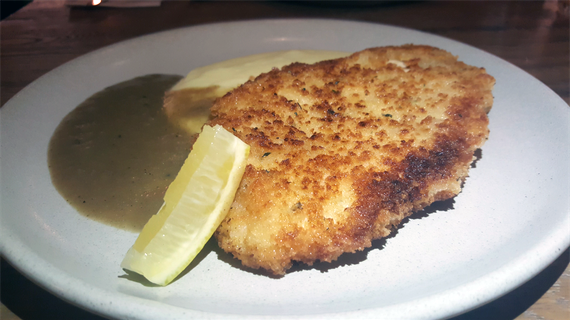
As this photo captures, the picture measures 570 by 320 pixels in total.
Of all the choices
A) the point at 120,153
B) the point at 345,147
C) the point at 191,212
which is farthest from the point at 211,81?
the point at 191,212

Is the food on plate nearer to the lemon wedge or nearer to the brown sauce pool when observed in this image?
the brown sauce pool

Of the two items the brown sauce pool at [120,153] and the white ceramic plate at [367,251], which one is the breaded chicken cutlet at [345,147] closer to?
the white ceramic plate at [367,251]

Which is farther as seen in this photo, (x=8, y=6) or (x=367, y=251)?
(x=8, y=6)

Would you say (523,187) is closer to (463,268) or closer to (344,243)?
(463,268)

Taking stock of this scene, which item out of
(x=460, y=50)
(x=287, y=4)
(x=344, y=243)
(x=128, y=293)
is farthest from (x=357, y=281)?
(x=287, y=4)

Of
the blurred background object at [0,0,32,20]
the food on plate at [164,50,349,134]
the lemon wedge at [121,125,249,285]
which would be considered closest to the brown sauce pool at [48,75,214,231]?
the food on plate at [164,50,349,134]

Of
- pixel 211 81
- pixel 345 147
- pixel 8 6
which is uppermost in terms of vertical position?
pixel 345 147

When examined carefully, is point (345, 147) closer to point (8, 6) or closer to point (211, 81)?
point (211, 81)
